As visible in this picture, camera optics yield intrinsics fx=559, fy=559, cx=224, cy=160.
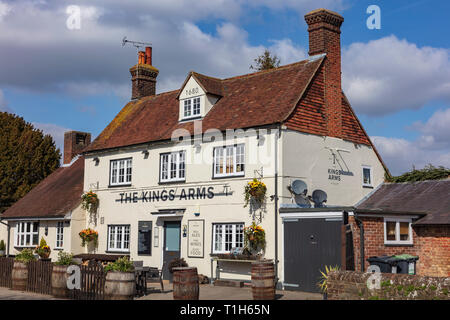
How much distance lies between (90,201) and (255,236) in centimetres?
1022

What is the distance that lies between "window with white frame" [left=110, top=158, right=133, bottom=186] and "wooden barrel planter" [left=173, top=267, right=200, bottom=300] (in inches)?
436

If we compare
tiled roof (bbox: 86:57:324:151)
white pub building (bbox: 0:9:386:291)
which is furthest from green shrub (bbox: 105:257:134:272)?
tiled roof (bbox: 86:57:324:151)

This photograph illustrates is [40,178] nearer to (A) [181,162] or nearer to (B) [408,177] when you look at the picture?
(A) [181,162]

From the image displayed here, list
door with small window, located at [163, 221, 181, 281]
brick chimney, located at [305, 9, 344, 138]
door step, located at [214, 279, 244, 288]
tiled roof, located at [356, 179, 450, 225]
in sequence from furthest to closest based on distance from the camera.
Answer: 1. door with small window, located at [163, 221, 181, 281]
2. brick chimney, located at [305, 9, 344, 138]
3. tiled roof, located at [356, 179, 450, 225]
4. door step, located at [214, 279, 244, 288]

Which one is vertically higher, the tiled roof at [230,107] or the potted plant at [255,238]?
the tiled roof at [230,107]

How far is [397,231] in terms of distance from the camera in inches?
786

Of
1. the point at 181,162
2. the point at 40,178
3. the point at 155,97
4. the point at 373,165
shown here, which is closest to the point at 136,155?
the point at 181,162

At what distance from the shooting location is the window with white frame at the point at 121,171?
25672 mm

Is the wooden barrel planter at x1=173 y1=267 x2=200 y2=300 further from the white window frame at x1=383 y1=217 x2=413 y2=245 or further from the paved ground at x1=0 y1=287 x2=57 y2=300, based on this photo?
the white window frame at x1=383 y1=217 x2=413 y2=245

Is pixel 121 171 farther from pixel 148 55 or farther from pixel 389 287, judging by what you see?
pixel 389 287

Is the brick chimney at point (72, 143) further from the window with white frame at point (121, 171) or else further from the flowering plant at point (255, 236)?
the flowering plant at point (255, 236)

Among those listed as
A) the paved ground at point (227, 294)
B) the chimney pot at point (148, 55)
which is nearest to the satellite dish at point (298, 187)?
the paved ground at point (227, 294)

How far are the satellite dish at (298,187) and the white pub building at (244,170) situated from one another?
4 cm

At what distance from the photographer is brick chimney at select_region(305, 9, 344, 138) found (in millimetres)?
22094
